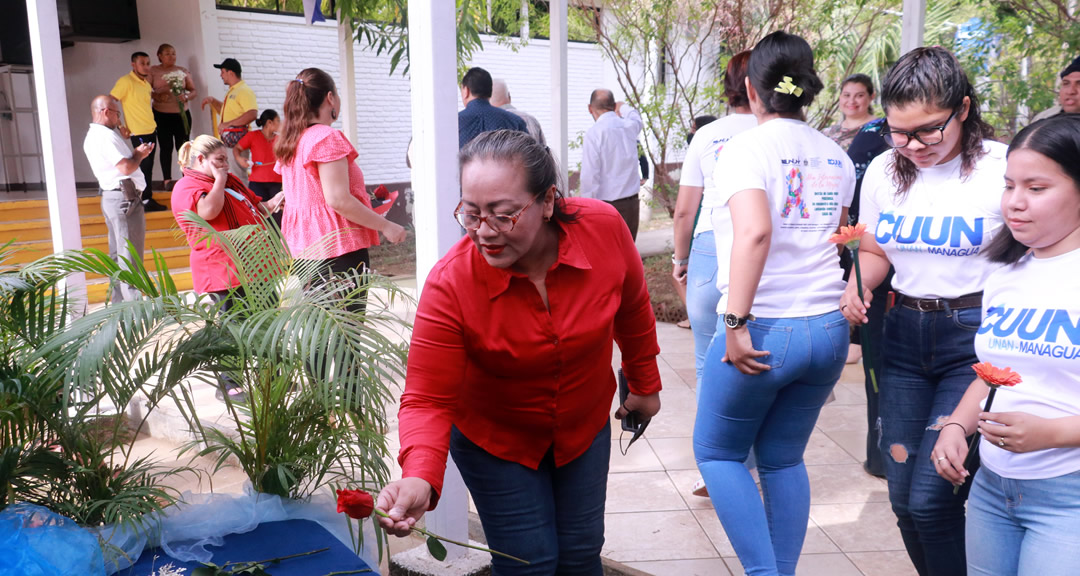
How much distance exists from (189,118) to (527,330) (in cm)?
1094

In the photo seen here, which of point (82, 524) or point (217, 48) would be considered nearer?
point (82, 524)

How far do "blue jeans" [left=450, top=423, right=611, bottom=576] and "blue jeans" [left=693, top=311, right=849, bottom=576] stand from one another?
19.4 inches

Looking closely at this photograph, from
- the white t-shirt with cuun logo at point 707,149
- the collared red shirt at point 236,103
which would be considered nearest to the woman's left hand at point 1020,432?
the white t-shirt with cuun logo at point 707,149

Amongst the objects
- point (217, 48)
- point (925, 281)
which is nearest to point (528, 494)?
point (925, 281)

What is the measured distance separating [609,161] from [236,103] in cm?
467

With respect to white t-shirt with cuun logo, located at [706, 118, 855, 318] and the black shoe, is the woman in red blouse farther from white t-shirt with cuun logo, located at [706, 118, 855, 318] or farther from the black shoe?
the black shoe

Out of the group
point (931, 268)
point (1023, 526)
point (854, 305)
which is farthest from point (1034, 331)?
point (854, 305)

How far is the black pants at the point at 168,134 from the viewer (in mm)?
11062

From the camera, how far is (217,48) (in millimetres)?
11289

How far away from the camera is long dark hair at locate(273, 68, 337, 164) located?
418 cm

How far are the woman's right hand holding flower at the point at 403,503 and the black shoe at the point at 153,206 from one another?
9.68 meters

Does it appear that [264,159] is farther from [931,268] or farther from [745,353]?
[931,268]

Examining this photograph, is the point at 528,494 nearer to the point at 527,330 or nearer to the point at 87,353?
the point at 527,330

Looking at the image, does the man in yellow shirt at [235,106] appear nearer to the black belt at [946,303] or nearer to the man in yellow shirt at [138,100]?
the man in yellow shirt at [138,100]
